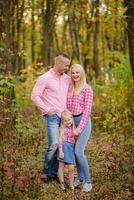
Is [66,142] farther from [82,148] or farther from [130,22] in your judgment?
[130,22]

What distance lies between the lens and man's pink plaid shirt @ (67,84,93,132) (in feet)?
26.5

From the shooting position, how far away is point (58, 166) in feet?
28.5

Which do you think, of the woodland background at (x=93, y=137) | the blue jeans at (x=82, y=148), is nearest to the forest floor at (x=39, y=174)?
the woodland background at (x=93, y=137)

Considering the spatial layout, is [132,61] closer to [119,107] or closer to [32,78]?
[119,107]

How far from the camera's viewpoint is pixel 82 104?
815 centimetres

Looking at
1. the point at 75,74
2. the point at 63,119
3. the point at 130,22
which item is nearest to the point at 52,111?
the point at 63,119

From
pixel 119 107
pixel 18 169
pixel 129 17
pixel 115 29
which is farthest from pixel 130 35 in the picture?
pixel 115 29

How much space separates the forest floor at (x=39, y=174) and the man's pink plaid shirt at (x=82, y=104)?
1041mm

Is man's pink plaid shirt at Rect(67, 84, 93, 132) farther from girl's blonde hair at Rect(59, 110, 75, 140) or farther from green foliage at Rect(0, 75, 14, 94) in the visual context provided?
green foliage at Rect(0, 75, 14, 94)

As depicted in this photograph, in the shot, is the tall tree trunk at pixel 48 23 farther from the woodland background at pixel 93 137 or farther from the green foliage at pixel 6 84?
the green foliage at pixel 6 84

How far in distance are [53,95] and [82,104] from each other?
0.49 m

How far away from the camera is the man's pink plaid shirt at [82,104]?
809 cm

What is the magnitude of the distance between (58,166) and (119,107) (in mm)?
5821

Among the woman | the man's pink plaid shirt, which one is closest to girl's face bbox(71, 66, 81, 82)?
the woman
